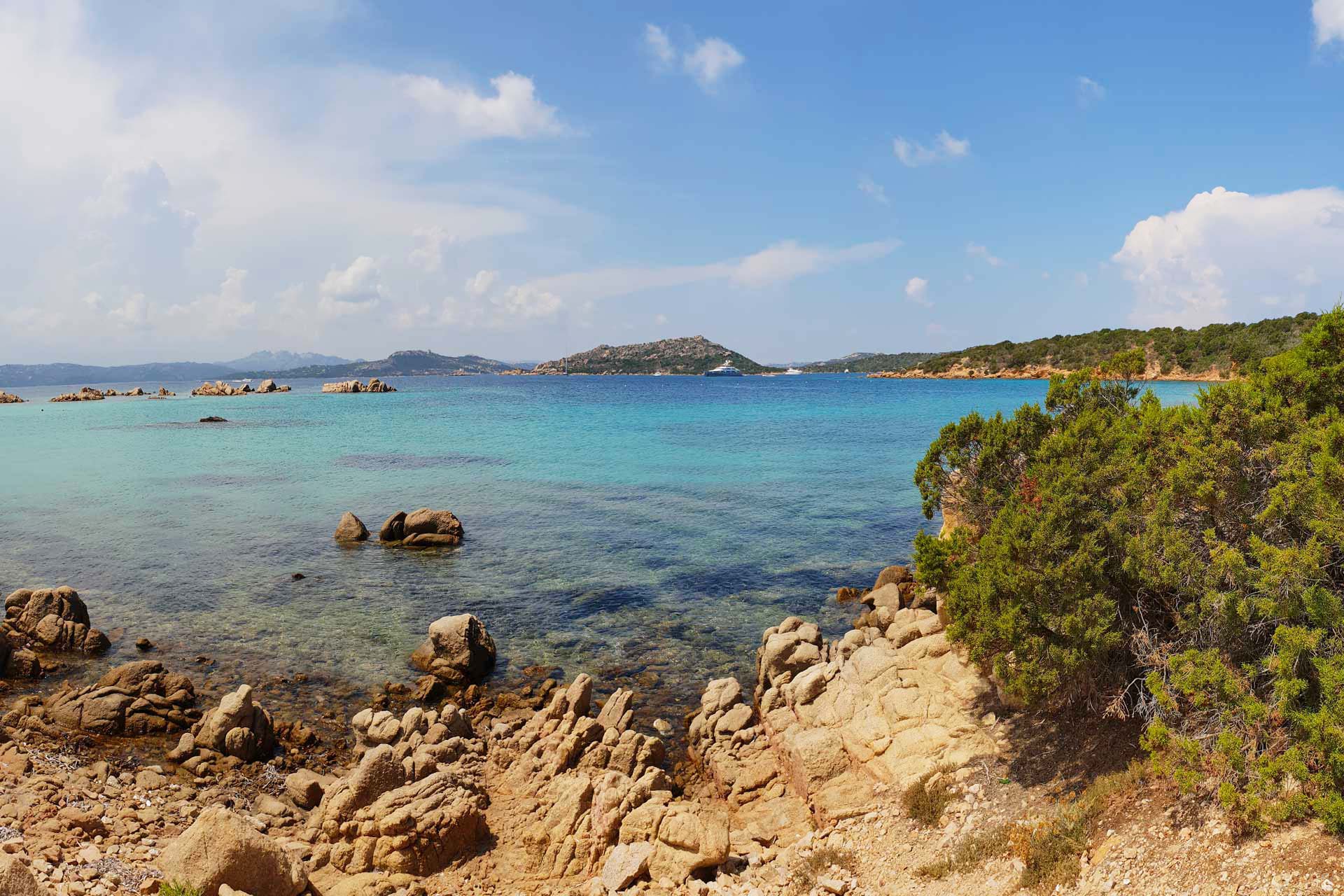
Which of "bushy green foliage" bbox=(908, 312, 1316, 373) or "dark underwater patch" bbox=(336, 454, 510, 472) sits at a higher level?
"bushy green foliage" bbox=(908, 312, 1316, 373)

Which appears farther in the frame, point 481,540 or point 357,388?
point 357,388

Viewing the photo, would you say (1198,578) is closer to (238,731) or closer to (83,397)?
(238,731)

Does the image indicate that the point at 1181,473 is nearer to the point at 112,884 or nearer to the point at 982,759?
the point at 982,759

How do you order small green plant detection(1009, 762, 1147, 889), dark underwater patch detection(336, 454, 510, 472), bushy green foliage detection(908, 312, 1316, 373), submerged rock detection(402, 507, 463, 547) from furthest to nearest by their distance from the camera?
bushy green foliage detection(908, 312, 1316, 373)
dark underwater patch detection(336, 454, 510, 472)
submerged rock detection(402, 507, 463, 547)
small green plant detection(1009, 762, 1147, 889)

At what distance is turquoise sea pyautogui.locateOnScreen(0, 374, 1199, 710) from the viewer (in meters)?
22.7

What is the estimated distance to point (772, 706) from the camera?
17438mm

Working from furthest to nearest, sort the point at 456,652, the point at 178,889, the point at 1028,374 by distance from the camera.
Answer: the point at 1028,374
the point at 456,652
the point at 178,889

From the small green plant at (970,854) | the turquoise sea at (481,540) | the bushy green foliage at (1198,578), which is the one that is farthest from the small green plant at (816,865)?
the turquoise sea at (481,540)

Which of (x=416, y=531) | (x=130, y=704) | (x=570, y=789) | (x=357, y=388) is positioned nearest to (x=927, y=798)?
(x=570, y=789)

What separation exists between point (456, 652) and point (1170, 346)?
434ft

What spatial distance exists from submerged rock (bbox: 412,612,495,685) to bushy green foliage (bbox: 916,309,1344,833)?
43.5ft

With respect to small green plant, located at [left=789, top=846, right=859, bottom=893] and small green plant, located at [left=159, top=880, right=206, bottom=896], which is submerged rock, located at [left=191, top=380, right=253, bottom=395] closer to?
small green plant, located at [left=159, top=880, right=206, bottom=896]

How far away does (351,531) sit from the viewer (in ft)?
113

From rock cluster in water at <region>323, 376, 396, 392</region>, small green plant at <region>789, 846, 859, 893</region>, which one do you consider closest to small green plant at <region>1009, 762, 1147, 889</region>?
small green plant at <region>789, 846, 859, 893</region>
